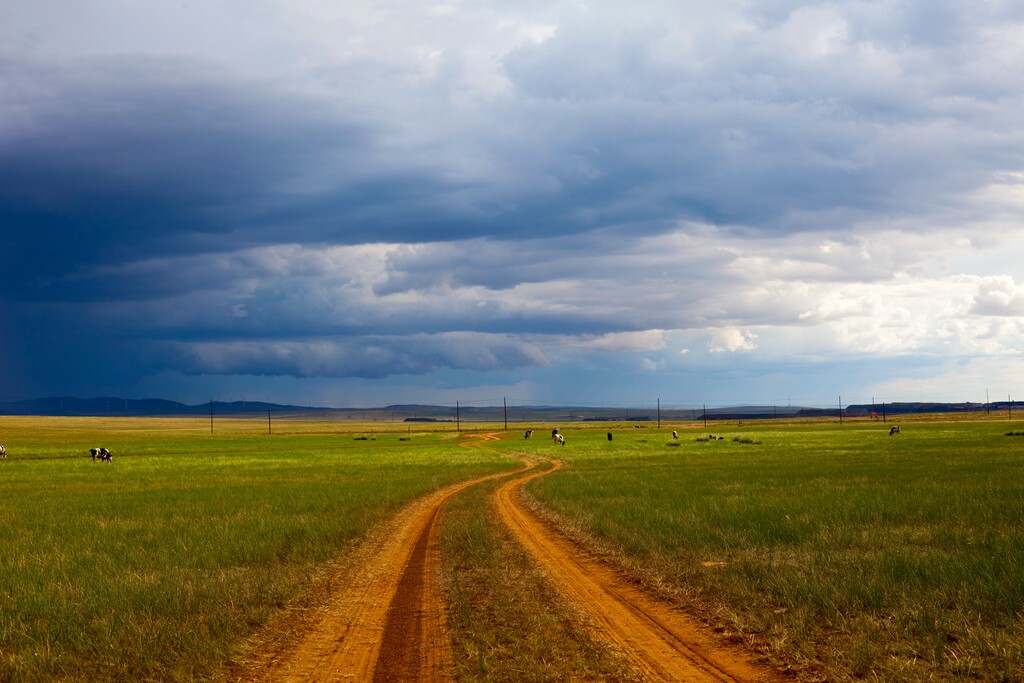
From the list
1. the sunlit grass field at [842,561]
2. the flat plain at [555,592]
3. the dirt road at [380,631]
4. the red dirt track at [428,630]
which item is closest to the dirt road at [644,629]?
the red dirt track at [428,630]

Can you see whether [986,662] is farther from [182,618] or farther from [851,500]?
[851,500]

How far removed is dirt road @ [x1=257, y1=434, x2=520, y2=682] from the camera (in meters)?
10.6

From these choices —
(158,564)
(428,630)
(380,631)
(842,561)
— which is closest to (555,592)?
(428,630)

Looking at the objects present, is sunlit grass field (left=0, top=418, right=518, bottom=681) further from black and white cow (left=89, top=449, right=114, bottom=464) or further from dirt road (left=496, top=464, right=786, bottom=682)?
black and white cow (left=89, top=449, right=114, bottom=464)

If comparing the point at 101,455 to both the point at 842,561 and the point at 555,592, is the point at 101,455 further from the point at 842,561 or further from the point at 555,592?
the point at 842,561

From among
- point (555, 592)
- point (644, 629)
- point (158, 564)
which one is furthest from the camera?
point (158, 564)

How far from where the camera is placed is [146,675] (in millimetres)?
10773

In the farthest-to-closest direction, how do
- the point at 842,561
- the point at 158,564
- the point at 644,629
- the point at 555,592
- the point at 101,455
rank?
the point at 101,455, the point at 158,564, the point at 842,561, the point at 555,592, the point at 644,629

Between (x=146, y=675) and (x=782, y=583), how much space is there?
11284 mm

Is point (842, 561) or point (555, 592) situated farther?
point (842, 561)

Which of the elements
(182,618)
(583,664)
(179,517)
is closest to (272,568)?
(182,618)

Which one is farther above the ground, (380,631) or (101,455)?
(380,631)

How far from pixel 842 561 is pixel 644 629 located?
6.91 metres

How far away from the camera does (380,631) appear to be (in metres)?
12.7
